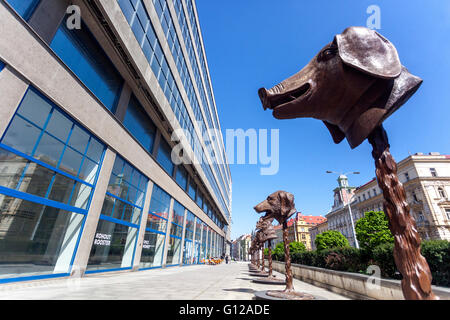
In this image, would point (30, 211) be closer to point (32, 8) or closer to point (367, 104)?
point (32, 8)

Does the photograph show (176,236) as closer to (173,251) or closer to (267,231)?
(173,251)

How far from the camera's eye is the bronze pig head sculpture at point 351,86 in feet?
6.70

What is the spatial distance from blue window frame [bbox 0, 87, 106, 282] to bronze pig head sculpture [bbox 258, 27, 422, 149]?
7.94 metres

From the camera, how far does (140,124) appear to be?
14.1m

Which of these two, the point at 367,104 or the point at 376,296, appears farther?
the point at 376,296

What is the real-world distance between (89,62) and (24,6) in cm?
315

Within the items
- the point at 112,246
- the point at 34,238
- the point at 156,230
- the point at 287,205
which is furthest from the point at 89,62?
the point at 156,230

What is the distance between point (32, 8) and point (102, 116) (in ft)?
14.1

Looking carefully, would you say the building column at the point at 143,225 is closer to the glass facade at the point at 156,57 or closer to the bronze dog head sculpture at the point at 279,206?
the glass facade at the point at 156,57

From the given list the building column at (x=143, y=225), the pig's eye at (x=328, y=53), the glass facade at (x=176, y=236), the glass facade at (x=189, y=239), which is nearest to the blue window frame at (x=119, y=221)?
the building column at (x=143, y=225)

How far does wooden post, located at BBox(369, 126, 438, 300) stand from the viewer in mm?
1547
